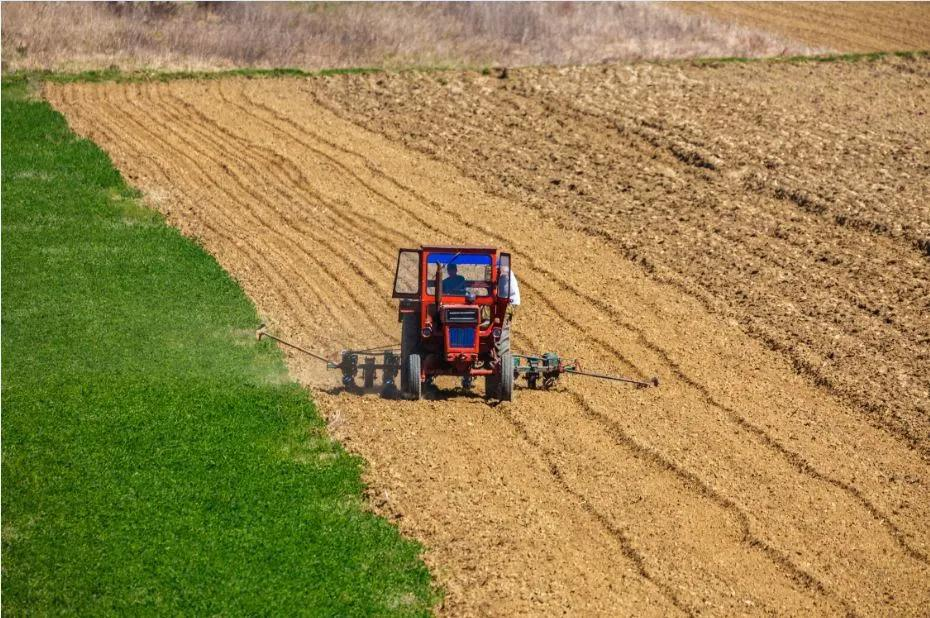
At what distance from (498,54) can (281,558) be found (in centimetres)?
2646

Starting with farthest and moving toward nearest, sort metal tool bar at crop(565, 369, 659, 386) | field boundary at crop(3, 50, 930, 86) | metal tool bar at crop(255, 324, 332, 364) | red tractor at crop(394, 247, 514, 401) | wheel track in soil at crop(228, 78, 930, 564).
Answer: field boundary at crop(3, 50, 930, 86)
metal tool bar at crop(255, 324, 332, 364)
metal tool bar at crop(565, 369, 659, 386)
red tractor at crop(394, 247, 514, 401)
wheel track in soil at crop(228, 78, 930, 564)

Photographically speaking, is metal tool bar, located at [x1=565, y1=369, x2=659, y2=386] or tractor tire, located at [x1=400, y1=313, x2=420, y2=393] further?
metal tool bar, located at [x1=565, y1=369, x2=659, y2=386]

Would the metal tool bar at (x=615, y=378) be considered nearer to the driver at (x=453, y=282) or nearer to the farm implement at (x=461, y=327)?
the farm implement at (x=461, y=327)

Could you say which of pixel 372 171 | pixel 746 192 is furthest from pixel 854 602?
pixel 372 171

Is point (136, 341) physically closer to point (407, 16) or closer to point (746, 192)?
point (746, 192)

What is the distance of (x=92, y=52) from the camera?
3347 cm

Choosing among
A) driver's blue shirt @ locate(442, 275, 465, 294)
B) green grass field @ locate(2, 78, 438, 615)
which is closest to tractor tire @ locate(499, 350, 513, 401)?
driver's blue shirt @ locate(442, 275, 465, 294)

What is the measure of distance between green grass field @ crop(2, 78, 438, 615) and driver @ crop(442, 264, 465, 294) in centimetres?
248

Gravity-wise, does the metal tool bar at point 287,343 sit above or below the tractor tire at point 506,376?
below

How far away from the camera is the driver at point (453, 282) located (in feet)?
50.4

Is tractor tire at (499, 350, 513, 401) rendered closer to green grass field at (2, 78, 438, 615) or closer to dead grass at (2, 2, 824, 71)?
Answer: green grass field at (2, 78, 438, 615)

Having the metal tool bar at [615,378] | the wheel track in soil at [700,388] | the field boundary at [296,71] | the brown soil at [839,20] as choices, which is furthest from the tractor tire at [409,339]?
the brown soil at [839,20]

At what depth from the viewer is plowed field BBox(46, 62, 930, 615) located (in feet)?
40.3

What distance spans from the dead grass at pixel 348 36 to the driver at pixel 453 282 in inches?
808
